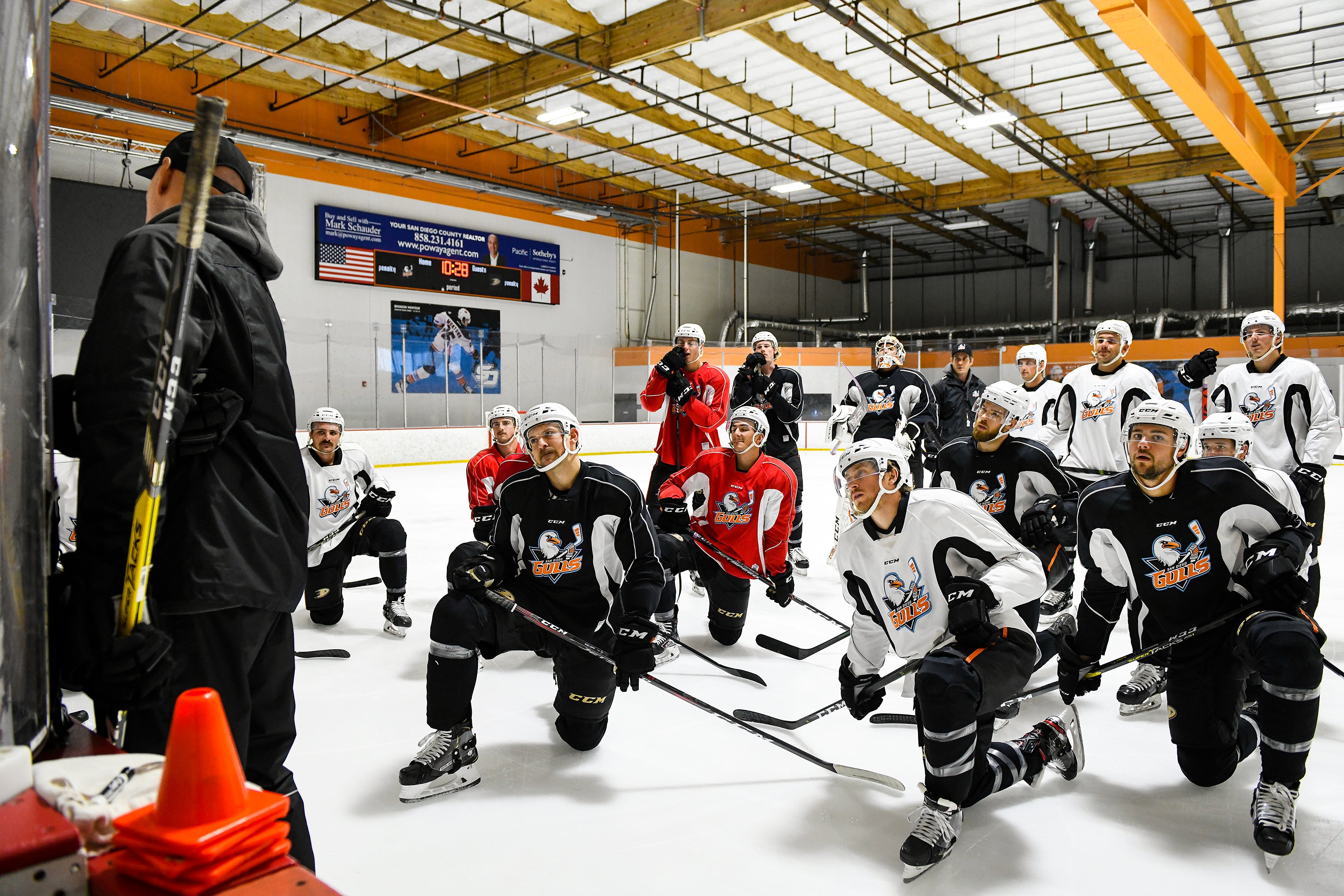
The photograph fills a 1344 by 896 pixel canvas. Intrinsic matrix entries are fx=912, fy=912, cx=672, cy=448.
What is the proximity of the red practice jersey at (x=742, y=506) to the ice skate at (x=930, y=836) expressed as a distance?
6.26 ft

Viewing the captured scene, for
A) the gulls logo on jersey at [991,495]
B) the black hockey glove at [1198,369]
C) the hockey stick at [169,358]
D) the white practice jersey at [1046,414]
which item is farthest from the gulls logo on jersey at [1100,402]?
the hockey stick at [169,358]

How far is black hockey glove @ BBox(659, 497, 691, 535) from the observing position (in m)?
4.09

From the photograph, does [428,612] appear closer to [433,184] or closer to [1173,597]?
[1173,597]

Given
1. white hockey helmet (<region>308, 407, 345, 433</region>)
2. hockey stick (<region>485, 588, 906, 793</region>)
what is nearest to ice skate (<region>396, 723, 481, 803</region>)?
hockey stick (<region>485, 588, 906, 793</region>)

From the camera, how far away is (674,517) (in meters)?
4.11

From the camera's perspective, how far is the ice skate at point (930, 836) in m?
2.06

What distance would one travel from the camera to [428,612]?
4.52 metres

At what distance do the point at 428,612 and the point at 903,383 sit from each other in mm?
3546

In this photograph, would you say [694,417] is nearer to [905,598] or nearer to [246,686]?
[905,598]

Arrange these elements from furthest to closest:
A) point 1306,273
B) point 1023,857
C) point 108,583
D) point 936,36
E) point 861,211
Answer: point 1306,273
point 861,211
point 936,36
point 1023,857
point 108,583

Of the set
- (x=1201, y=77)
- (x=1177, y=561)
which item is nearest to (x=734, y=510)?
(x=1177, y=561)

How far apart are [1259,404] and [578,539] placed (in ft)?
12.2

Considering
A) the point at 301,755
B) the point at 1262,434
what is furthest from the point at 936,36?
the point at 301,755

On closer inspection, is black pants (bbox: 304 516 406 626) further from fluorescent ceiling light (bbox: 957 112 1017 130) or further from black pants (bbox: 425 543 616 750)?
fluorescent ceiling light (bbox: 957 112 1017 130)
